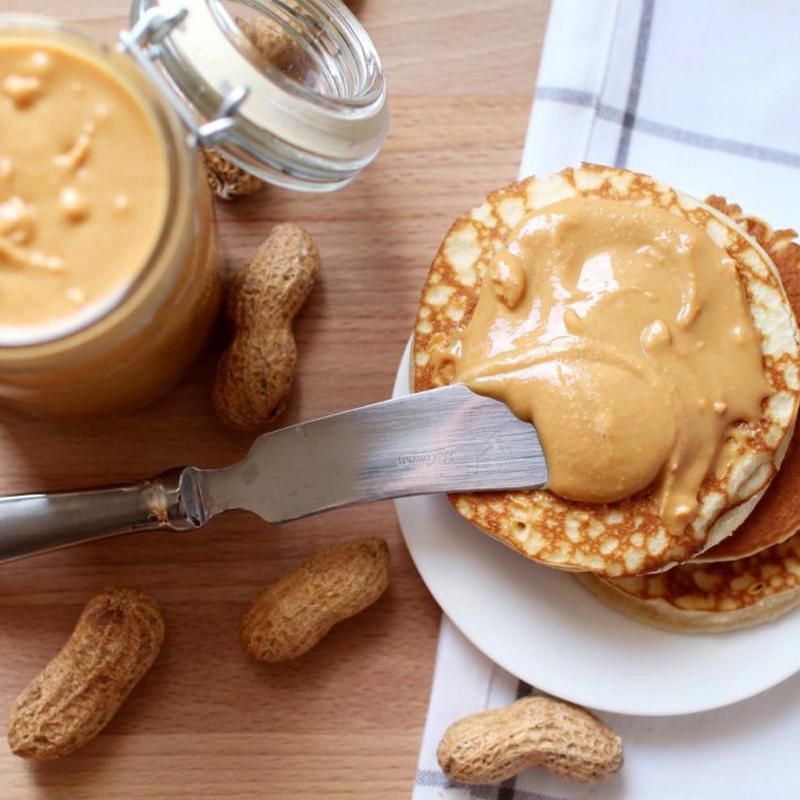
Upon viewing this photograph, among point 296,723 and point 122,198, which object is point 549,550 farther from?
point 122,198

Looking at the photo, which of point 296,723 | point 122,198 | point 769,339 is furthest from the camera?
point 296,723

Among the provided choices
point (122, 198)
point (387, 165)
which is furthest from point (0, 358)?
point (387, 165)

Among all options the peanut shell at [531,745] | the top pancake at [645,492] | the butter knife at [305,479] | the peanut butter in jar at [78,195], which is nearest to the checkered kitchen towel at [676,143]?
the peanut shell at [531,745]

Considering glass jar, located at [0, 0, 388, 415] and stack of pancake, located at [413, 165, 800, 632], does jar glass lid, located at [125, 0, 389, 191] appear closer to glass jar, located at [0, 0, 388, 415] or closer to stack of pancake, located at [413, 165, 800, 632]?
glass jar, located at [0, 0, 388, 415]

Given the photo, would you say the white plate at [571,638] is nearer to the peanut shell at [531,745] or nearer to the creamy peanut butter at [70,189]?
the peanut shell at [531,745]

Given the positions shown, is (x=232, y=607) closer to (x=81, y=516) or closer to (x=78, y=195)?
(x=81, y=516)

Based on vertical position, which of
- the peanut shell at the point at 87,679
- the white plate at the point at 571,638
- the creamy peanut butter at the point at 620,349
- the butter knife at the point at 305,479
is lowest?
the peanut shell at the point at 87,679
